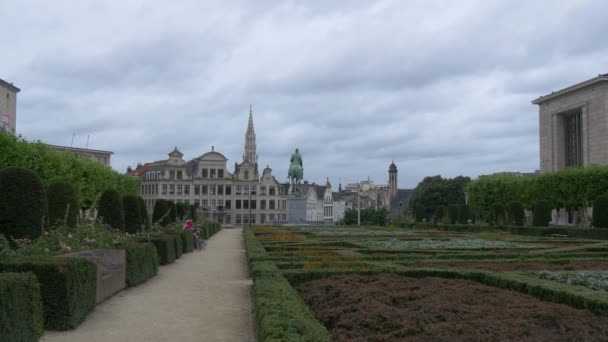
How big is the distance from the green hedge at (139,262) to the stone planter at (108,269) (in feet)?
0.75

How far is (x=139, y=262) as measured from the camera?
50.0ft

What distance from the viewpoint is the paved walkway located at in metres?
9.13

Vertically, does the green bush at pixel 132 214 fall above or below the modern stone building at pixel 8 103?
below

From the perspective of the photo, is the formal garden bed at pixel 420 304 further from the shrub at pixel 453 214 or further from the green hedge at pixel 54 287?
the shrub at pixel 453 214

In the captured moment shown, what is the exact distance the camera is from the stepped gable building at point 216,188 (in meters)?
95.9

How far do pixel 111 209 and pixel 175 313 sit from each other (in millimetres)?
12423

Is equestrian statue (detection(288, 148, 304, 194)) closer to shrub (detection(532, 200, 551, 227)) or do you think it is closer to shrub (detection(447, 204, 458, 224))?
shrub (detection(447, 204, 458, 224))

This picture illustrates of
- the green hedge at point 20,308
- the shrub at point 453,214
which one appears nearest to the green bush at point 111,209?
the green hedge at point 20,308

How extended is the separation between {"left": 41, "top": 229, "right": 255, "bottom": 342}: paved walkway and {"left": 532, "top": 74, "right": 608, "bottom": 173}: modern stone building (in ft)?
203

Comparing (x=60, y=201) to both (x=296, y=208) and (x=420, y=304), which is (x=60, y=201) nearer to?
(x=420, y=304)

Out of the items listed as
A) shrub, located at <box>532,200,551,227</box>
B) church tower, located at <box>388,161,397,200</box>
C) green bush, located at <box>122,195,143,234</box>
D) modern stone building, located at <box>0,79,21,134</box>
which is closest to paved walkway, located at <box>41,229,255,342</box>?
green bush, located at <box>122,195,143,234</box>

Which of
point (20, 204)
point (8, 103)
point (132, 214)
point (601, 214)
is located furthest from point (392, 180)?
point (20, 204)

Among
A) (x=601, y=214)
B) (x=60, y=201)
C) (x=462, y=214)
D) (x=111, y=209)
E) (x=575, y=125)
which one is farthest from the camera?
(x=575, y=125)

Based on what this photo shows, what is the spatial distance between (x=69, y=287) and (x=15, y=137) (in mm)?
24795
